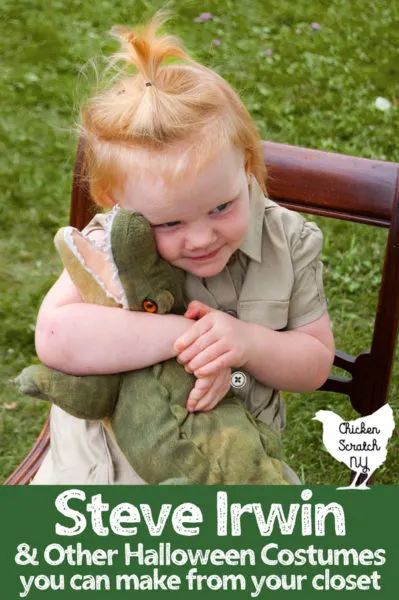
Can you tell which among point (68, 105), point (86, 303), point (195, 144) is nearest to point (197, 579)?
point (86, 303)

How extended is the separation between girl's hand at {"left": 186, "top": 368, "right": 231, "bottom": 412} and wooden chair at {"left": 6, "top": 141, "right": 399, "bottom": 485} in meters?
0.42

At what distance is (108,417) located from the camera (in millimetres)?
1629

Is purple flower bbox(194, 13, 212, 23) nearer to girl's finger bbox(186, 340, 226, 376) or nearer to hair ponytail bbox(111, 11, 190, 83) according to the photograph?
hair ponytail bbox(111, 11, 190, 83)

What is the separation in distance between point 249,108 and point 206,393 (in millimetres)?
2410

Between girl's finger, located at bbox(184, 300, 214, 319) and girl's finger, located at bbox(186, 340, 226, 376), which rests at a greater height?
girl's finger, located at bbox(184, 300, 214, 319)

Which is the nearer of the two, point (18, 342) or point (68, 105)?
point (18, 342)

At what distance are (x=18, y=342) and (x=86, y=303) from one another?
144cm

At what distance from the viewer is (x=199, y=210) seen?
148cm

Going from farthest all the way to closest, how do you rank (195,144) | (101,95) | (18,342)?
(18,342), (101,95), (195,144)

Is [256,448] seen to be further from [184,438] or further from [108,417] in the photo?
[108,417]

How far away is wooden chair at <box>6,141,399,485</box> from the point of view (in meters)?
1.79

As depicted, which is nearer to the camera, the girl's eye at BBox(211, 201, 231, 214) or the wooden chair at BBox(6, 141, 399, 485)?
the girl's eye at BBox(211, 201, 231, 214)

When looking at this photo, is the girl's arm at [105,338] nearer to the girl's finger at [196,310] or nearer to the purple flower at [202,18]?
the girl's finger at [196,310]

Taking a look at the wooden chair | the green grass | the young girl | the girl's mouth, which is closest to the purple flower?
the green grass
